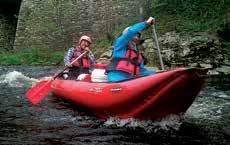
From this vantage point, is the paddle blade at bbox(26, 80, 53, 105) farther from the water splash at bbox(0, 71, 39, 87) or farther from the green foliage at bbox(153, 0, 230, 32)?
the green foliage at bbox(153, 0, 230, 32)

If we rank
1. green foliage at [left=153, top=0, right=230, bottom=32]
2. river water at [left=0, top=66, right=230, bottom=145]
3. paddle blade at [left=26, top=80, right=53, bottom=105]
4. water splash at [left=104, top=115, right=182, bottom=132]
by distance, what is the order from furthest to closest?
1. green foliage at [left=153, top=0, right=230, bottom=32]
2. paddle blade at [left=26, top=80, right=53, bottom=105]
3. water splash at [left=104, top=115, right=182, bottom=132]
4. river water at [left=0, top=66, right=230, bottom=145]

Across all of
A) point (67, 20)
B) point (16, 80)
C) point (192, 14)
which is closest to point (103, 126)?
point (16, 80)

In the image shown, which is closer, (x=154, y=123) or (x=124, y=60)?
(x=154, y=123)

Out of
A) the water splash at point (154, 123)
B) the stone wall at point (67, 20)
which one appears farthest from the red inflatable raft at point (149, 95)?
the stone wall at point (67, 20)

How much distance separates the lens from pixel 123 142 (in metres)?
5.78

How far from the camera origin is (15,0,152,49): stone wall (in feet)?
57.2

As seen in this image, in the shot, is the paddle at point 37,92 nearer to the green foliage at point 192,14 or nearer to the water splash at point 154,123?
the water splash at point 154,123

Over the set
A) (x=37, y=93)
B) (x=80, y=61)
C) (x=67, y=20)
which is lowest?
(x=37, y=93)

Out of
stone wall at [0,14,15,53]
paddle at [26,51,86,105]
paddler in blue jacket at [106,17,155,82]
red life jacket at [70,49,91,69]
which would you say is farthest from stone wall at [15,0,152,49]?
paddler in blue jacket at [106,17,155,82]

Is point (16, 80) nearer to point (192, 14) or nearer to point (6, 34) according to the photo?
point (192, 14)

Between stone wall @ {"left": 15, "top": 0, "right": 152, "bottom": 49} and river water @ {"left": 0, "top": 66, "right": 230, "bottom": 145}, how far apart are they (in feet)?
30.3

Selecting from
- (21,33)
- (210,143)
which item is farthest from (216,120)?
(21,33)

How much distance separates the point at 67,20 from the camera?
18.6 m

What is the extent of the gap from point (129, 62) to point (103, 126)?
1089 mm
